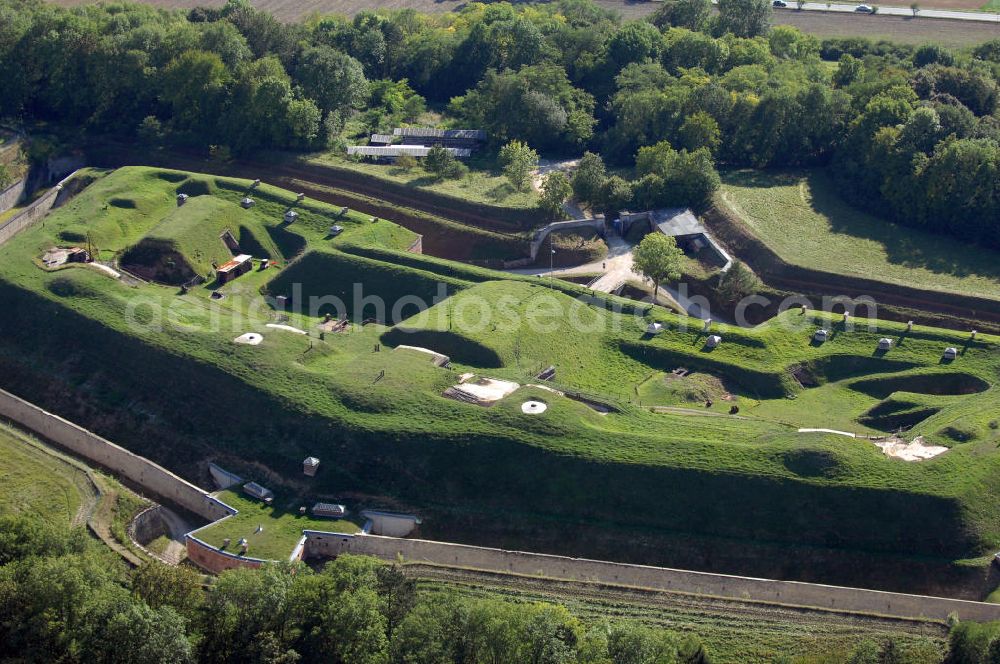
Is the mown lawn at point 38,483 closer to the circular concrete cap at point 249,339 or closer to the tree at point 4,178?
the circular concrete cap at point 249,339

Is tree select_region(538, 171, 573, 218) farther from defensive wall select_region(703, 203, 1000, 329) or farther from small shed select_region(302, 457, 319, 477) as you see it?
small shed select_region(302, 457, 319, 477)

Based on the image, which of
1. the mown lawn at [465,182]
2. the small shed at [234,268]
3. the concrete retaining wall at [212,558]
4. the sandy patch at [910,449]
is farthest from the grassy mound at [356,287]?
the sandy patch at [910,449]

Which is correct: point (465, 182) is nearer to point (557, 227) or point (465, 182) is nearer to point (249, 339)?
point (557, 227)

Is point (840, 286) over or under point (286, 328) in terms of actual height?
over

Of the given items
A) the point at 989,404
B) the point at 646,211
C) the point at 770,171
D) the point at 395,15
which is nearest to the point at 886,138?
the point at 770,171

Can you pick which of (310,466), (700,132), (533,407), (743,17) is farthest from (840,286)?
(743,17)

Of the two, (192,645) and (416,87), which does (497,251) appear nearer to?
(416,87)
